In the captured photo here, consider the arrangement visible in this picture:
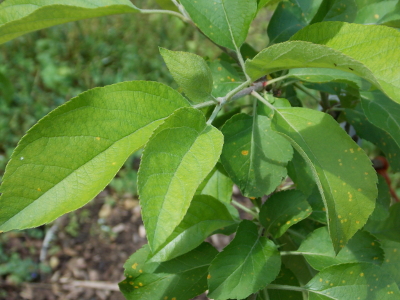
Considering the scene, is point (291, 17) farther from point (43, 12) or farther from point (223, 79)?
point (43, 12)

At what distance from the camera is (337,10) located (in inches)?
33.9

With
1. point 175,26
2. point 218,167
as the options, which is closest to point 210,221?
point 218,167

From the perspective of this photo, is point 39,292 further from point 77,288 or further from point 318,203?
point 318,203

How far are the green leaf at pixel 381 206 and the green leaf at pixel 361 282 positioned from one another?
0.63 feet

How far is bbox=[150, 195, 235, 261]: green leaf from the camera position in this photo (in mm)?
750

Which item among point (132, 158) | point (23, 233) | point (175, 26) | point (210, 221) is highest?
point (210, 221)

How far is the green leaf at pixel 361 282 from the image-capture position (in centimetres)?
73

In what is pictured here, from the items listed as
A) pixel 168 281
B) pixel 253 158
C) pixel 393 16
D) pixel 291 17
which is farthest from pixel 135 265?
pixel 393 16

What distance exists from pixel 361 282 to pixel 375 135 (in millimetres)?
404

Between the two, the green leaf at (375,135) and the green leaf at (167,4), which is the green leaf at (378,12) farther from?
the green leaf at (167,4)

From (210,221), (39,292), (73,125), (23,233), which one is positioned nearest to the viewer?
(73,125)

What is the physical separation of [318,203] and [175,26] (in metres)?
3.29

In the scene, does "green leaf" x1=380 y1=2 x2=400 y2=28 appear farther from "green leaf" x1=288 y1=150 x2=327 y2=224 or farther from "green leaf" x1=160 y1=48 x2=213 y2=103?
"green leaf" x1=160 y1=48 x2=213 y2=103

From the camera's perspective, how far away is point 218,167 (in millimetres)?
864
